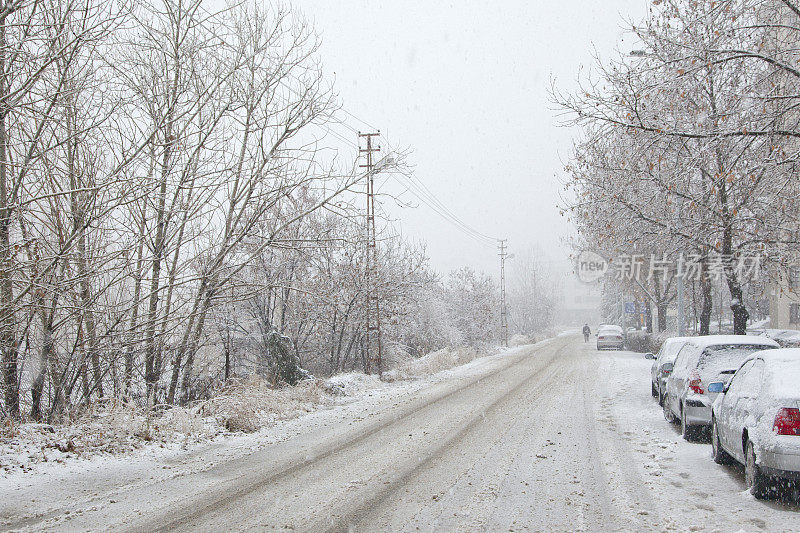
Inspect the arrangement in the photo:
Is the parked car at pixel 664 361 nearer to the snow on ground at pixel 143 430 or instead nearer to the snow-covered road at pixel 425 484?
the snow-covered road at pixel 425 484

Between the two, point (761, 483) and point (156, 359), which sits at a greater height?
point (156, 359)

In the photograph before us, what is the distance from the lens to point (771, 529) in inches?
212

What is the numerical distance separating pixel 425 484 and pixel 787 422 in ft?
12.3

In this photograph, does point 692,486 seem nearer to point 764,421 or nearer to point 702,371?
point 764,421

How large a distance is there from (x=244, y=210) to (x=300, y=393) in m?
4.96

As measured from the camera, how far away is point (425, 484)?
7066 millimetres

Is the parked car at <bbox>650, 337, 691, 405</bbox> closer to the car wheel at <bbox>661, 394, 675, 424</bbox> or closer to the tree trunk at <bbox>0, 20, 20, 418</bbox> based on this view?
the car wheel at <bbox>661, 394, 675, 424</bbox>

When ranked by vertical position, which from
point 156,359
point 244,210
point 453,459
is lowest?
point 453,459

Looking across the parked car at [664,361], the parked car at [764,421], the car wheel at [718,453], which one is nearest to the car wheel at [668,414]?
the parked car at [664,361]

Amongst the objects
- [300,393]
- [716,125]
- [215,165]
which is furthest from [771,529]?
[300,393]

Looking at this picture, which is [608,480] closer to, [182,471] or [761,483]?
[761,483]

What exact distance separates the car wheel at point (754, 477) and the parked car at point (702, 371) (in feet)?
7.34

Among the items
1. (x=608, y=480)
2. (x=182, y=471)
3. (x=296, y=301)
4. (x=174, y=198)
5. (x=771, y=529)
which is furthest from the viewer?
(x=296, y=301)

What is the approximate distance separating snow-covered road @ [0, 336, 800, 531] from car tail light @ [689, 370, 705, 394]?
0.81 m
